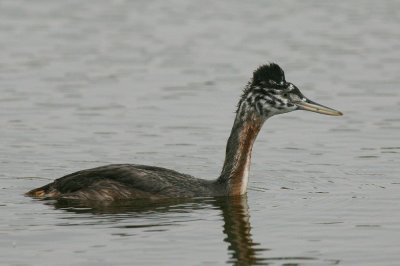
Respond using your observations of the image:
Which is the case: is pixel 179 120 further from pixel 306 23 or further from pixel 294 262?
pixel 306 23

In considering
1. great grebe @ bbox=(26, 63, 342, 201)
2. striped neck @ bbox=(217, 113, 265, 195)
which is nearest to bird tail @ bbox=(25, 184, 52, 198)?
great grebe @ bbox=(26, 63, 342, 201)

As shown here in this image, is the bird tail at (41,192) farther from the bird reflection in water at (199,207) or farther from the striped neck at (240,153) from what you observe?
the striped neck at (240,153)

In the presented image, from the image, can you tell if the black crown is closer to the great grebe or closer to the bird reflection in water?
the great grebe

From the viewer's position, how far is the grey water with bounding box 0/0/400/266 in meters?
15.8

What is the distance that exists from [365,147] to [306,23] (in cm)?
1508

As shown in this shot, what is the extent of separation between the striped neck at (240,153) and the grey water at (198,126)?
30 cm

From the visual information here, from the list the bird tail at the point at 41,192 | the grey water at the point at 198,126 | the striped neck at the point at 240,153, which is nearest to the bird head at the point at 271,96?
the striped neck at the point at 240,153

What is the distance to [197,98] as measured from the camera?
27062 millimetres

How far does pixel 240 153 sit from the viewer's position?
19125 mm

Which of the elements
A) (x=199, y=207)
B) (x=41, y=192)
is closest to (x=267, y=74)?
(x=199, y=207)

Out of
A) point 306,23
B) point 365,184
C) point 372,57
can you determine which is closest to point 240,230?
point 365,184

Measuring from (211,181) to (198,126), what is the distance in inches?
207

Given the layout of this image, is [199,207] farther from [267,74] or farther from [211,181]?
[267,74]

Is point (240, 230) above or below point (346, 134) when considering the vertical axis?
below
